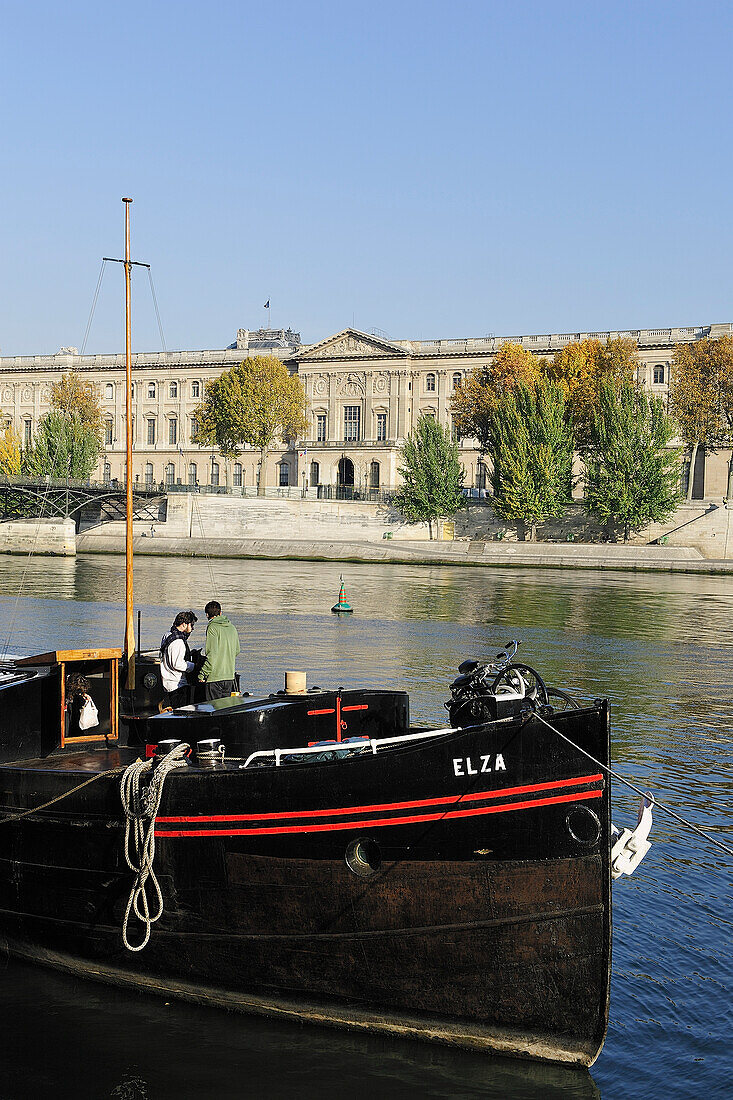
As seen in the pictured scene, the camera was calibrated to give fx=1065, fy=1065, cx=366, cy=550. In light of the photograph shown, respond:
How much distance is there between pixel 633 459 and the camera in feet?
222

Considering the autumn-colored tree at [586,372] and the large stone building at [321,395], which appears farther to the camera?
the large stone building at [321,395]

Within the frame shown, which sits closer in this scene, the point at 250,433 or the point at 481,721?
the point at 481,721

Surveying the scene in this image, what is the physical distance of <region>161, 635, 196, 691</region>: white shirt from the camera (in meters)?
11.2

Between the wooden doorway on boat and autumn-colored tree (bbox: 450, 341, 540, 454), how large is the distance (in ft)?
212

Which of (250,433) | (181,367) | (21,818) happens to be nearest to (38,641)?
(21,818)

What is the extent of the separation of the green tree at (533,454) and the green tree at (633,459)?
2279 mm

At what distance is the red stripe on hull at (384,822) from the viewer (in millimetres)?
7590

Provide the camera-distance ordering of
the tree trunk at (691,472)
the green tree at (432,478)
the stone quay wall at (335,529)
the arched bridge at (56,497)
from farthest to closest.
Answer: the tree trunk at (691,472), the green tree at (432,478), the arched bridge at (56,497), the stone quay wall at (335,529)

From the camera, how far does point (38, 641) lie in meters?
26.9

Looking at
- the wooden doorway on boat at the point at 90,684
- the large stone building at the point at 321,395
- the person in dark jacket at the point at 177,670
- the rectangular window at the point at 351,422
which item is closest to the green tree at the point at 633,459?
the large stone building at the point at 321,395

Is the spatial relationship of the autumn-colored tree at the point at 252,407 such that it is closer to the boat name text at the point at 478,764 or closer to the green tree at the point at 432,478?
the green tree at the point at 432,478

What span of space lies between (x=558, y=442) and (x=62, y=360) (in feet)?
203

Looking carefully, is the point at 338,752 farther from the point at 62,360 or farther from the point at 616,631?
the point at 62,360

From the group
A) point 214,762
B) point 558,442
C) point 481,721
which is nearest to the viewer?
→ point 481,721
